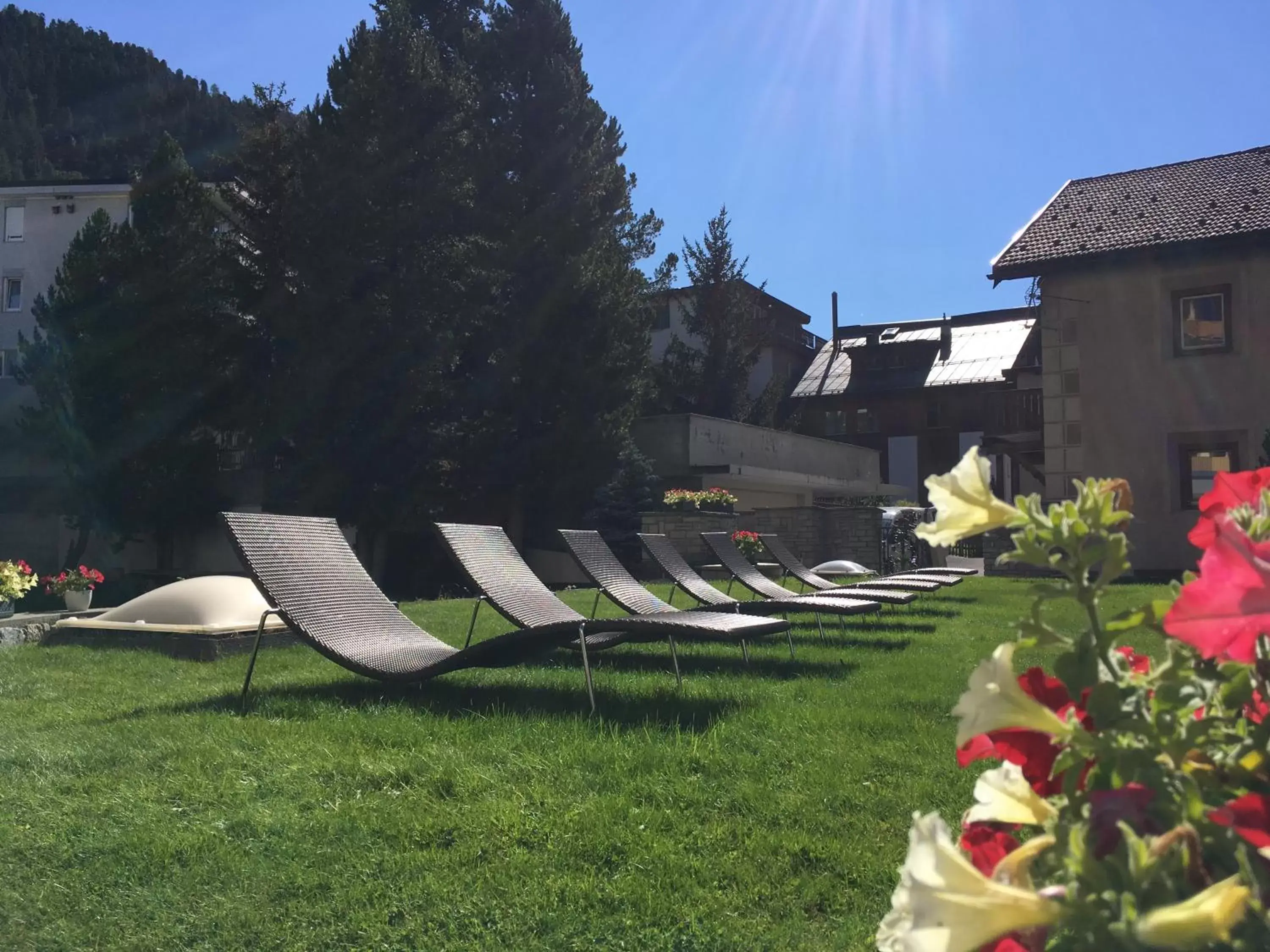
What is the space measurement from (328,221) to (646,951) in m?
21.4

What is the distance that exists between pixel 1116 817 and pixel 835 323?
4948 centimetres

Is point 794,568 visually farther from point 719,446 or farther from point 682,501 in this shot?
point 719,446

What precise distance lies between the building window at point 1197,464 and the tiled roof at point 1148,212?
3.59 m

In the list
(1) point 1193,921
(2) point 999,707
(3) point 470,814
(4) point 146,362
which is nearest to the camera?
→ (1) point 1193,921

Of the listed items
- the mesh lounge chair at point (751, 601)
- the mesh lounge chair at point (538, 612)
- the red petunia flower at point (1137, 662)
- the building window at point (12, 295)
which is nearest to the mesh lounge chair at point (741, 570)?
the mesh lounge chair at point (751, 601)

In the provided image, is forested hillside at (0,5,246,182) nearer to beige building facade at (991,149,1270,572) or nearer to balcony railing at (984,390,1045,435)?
balcony railing at (984,390,1045,435)

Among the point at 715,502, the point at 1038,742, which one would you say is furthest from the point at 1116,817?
the point at 715,502

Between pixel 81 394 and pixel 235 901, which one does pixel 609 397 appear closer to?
pixel 81 394

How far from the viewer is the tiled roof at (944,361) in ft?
141

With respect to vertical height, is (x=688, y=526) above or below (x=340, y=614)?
above

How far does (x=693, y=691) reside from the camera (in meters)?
5.69

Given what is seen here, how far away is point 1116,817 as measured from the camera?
65 cm

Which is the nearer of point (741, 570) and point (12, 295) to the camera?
point (741, 570)

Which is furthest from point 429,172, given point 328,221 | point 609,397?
point 609,397
